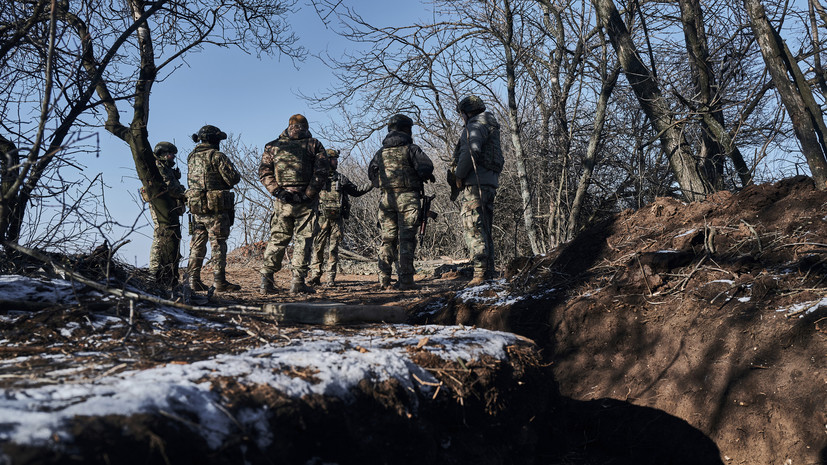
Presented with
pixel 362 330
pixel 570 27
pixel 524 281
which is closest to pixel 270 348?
pixel 362 330

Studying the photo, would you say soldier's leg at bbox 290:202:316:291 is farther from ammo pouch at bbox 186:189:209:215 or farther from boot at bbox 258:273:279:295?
ammo pouch at bbox 186:189:209:215

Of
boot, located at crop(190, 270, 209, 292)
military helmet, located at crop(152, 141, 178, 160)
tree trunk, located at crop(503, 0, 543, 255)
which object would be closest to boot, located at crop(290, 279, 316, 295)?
boot, located at crop(190, 270, 209, 292)

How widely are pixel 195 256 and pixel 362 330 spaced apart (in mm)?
5706

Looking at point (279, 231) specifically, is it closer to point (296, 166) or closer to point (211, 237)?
point (296, 166)

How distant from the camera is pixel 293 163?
7000 mm

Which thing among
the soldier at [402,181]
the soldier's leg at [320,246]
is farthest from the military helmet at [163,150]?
the soldier at [402,181]

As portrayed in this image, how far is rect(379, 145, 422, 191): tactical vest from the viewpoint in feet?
24.1

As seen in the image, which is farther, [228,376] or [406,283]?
[406,283]

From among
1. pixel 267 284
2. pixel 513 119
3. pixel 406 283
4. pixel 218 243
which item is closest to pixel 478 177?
pixel 513 119

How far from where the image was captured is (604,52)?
6.93m

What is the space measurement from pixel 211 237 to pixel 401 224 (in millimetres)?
2491

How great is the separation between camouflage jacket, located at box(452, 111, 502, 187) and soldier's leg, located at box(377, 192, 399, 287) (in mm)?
1292

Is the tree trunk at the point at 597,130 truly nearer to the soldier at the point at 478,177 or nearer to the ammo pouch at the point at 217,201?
the soldier at the point at 478,177

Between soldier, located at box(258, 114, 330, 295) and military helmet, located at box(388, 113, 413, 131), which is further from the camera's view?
military helmet, located at box(388, 113, 413, 131)
